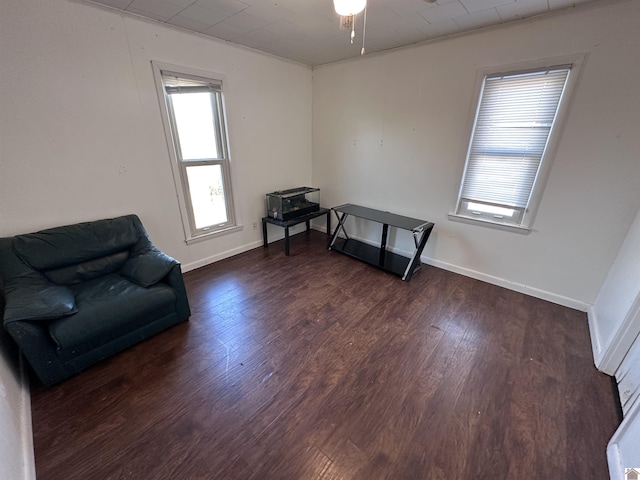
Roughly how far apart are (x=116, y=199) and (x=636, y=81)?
14.0 feet

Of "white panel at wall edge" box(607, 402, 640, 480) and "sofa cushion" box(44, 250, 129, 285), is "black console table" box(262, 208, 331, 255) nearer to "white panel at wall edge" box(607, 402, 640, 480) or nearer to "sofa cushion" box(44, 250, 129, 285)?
"sofa cushion" box(44, 250, 129, 285)

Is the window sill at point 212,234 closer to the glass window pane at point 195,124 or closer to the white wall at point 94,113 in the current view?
the white wall at point 94,113

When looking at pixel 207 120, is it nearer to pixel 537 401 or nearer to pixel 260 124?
pixel 260 124

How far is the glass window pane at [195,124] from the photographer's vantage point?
270 cm

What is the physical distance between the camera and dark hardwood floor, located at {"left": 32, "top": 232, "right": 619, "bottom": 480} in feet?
4.21

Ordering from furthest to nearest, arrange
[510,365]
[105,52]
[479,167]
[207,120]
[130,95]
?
[207,120], [479,167], [130,95], [105,52], [510,365]

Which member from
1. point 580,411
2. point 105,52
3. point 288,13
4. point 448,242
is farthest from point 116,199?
point 580,411

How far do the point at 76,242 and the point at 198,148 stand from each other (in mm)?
1456

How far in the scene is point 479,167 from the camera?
2711 mm

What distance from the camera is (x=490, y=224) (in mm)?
2717

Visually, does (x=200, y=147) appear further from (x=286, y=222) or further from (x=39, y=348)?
(x=39, y=348)

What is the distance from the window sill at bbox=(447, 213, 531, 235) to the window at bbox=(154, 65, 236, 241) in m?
2.70

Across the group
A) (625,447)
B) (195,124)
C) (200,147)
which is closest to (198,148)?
(200,147)

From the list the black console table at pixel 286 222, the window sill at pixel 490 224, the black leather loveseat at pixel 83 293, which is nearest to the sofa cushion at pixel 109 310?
the black leather loveseat at pixel 83 293
